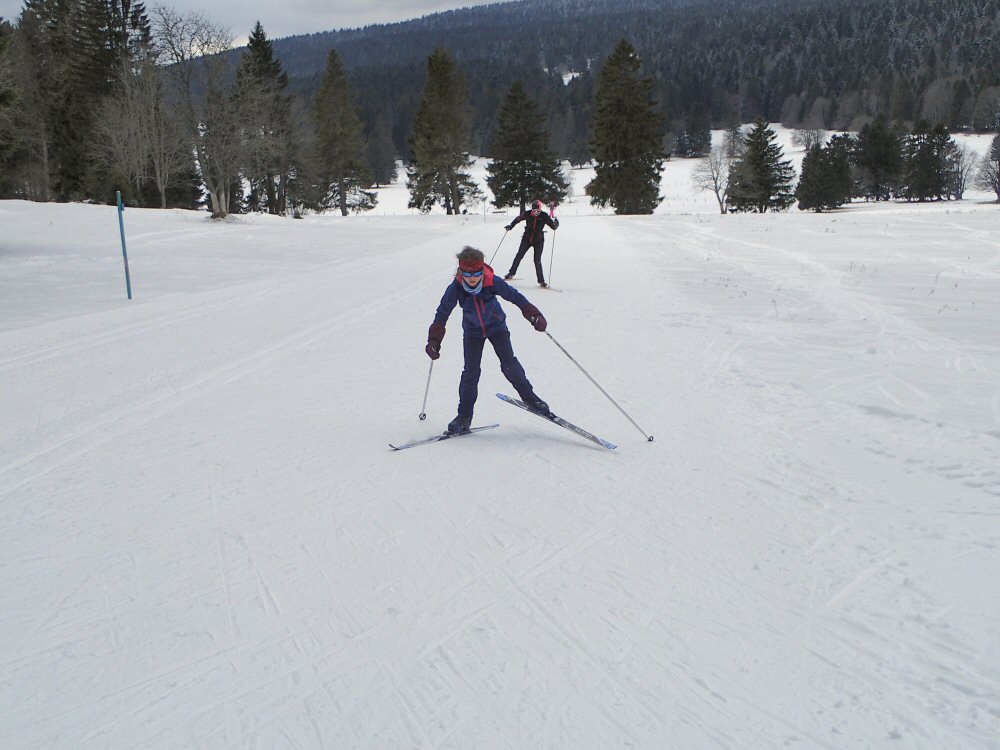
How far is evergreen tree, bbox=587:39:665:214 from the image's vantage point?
44.9m

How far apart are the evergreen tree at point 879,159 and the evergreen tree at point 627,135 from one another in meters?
40.7

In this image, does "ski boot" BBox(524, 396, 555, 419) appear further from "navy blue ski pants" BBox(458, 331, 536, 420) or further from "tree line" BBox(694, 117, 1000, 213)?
"tree line" BBox(694, 117, 1000, 213)

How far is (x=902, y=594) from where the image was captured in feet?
11.9

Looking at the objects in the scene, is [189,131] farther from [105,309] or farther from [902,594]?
[902,594]

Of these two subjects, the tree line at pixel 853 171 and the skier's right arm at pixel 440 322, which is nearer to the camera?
the skier's right arm at pixel 440 322

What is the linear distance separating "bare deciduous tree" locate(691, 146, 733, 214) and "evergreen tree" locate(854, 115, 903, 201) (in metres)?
14.2

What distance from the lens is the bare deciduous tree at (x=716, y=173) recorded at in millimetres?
73125

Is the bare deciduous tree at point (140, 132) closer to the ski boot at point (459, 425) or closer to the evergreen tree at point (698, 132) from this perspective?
the ski boot at point (459, 425)

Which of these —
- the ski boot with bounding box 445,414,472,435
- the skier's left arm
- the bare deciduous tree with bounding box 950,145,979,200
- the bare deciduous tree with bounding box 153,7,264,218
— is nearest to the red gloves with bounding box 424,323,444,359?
the skier's left arm

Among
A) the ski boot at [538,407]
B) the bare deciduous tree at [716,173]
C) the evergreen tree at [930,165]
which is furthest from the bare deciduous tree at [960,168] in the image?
the ski boot at [538,407]

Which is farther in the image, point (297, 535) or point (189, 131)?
point (189, 131)

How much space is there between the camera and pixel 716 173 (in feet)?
240

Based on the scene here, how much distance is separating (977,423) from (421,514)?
17.0 ft

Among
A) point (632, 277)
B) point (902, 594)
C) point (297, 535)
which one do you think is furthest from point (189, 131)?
point (902, 594)
